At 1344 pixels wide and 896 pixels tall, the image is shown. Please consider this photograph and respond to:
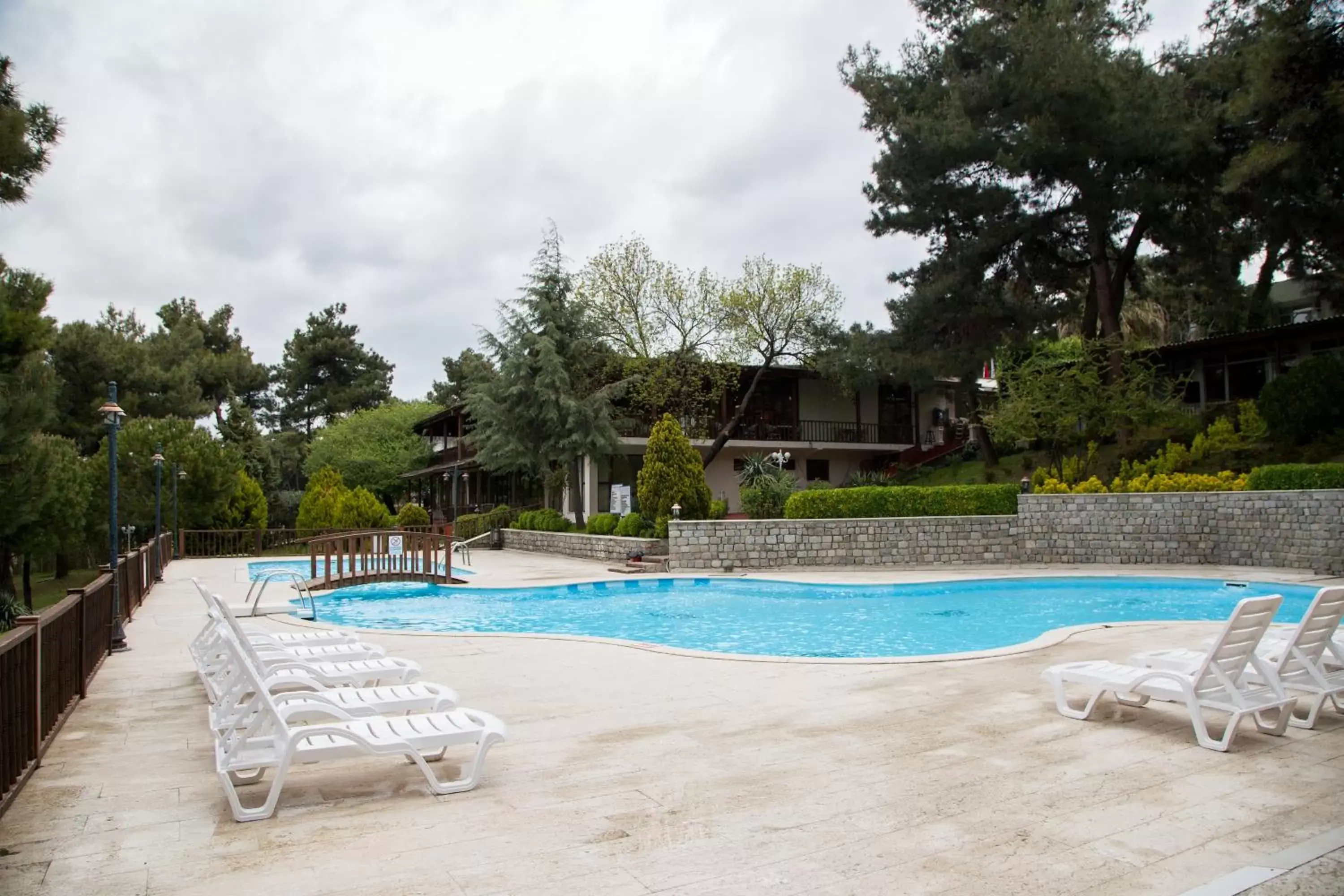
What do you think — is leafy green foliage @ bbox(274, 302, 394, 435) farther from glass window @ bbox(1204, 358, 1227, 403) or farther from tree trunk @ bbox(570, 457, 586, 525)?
glass window @ bbox(1204, 358, 1227, 403)

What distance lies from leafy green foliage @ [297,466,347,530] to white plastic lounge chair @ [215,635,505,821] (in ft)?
84.5

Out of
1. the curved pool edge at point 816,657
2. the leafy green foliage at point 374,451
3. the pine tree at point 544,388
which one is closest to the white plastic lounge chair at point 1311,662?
the curved pool edge at point 816,657

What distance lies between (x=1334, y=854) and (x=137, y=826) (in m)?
5.07

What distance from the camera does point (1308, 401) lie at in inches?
833

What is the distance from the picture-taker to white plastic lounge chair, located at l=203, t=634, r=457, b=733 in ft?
15.3

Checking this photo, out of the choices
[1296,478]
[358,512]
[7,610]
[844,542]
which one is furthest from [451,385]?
[1296,478]

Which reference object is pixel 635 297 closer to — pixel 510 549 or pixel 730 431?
pixel 730 431

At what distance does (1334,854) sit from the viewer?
3586 mm

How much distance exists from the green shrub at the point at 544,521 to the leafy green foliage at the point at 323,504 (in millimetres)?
6157

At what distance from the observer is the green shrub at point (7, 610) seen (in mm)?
18734

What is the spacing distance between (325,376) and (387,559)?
44284 mm

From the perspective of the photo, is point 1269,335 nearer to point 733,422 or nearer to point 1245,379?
point 1245,379

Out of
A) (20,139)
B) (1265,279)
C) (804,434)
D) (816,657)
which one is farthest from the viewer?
(804,434)

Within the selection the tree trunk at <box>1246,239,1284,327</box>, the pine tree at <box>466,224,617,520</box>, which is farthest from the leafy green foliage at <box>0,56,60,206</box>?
Answer: the tree trunk at <box>1246,239,1284,327</box>
